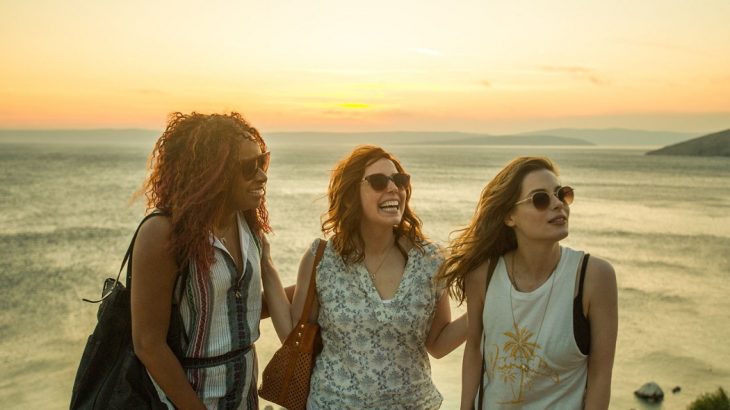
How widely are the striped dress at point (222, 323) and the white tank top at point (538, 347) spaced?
121 centimetres

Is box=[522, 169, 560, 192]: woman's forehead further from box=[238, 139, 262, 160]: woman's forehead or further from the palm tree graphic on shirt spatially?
box=[238, 139, 262, 160]: woman's forehead

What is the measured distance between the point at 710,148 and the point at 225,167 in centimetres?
17975

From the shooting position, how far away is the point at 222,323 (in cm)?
299

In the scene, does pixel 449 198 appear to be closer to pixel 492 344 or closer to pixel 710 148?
pixel 492 344

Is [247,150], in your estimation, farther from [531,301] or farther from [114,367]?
[531,301]

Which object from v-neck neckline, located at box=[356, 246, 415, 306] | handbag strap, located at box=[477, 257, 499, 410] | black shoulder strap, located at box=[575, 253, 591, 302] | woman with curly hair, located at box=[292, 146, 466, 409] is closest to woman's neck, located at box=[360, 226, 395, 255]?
woman with curly hair, located at box=[292, 146, 466, 409]

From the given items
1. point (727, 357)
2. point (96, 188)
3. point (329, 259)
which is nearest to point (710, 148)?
Result: point (96, 188)

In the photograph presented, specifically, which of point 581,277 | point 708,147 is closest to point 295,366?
point 581,277

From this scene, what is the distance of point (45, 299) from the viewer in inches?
659

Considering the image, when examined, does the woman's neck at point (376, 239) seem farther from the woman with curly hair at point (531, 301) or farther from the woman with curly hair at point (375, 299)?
the woman with curly hair at point (531, 301)

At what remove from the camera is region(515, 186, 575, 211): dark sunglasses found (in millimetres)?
3117

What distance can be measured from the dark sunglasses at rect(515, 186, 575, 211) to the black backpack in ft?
5.60

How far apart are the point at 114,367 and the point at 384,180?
169 cm

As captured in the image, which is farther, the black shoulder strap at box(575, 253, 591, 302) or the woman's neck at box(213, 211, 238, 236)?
the woman's neck at box(213, 211, 238, 236)
